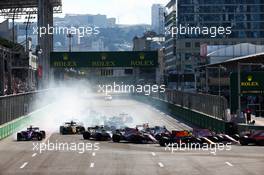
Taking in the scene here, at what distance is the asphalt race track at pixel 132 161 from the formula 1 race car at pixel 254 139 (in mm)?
1584

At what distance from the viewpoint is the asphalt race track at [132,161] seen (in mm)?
31858

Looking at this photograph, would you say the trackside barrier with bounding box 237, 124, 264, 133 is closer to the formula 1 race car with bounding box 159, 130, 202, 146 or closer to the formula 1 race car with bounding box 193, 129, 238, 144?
the formula 1 race car with bounding box 193, 129, 238, 144

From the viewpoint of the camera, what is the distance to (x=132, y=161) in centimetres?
3622

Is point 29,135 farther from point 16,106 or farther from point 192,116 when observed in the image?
→ point 192,116

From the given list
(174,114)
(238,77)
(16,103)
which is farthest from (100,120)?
(174,114)

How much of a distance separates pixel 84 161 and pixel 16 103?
31848mm

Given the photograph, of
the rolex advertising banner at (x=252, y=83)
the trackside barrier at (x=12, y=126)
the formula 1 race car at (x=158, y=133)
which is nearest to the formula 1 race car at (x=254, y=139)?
the formula 1 race car at (x=158, y=133)

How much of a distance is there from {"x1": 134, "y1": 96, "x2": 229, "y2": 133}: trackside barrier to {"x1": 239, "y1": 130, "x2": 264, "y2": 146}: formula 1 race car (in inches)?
314

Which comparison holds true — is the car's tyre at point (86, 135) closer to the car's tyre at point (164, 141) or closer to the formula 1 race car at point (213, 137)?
the car's tyre at point (164, 141)

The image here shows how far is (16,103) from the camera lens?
66.6 metres

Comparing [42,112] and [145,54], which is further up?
[145,54]

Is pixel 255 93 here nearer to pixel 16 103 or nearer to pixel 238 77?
pixel 238 77

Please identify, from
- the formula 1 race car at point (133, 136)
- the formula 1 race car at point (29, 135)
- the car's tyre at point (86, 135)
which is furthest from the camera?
the car's tyre at point (86, 135)

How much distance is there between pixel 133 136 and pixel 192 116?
99.0 ft
